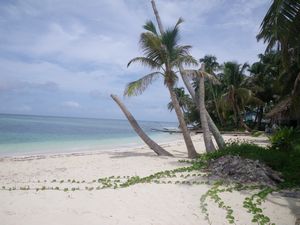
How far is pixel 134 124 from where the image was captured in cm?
1397

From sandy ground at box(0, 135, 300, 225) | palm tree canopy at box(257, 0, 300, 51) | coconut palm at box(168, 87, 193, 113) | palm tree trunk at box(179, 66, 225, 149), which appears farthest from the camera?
coconut palm at box(168, 87, 193, 113)

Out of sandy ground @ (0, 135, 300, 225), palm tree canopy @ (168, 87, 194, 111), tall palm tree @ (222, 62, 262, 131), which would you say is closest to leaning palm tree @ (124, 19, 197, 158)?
sandy ground @ (0, 135, 300, 225)

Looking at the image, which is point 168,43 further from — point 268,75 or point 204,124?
point 268,75

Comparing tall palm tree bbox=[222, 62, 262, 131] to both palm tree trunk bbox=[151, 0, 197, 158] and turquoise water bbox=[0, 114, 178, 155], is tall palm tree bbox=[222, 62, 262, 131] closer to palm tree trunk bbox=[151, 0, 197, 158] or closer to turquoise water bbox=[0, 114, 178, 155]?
turquoise water bbox=[0, 114, 178, 155]

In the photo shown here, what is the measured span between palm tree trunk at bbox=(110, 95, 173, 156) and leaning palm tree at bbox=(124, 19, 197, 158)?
1.39 metres

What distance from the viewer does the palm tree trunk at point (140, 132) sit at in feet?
44.8

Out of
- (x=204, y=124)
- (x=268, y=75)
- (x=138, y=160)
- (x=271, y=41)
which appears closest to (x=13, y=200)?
(x=138, y=160)

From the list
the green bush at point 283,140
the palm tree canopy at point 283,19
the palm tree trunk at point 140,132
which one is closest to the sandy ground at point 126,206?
the palm tree canopy at point 283,19

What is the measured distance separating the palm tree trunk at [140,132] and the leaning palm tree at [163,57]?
139cm

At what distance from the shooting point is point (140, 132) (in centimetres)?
1378

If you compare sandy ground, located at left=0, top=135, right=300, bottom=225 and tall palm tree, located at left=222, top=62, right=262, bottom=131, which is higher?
tall palm tree, located at left=222, top=62, right=262, bottom=131

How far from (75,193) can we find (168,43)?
312 inches

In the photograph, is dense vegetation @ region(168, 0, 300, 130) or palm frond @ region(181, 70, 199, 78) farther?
palm frond @ region(181, 70, 199, 78)

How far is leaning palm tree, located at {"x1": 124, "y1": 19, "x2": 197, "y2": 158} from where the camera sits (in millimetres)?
12469
